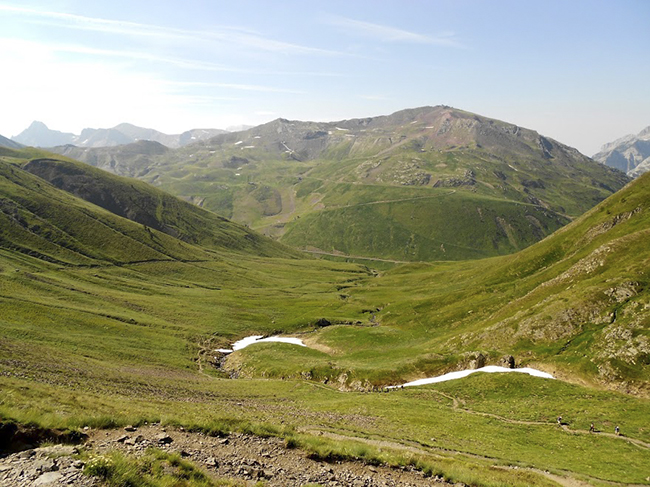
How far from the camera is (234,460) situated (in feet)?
67.4

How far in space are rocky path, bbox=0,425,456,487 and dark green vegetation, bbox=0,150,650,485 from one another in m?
1.17

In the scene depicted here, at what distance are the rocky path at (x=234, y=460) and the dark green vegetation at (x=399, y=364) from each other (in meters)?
1.17

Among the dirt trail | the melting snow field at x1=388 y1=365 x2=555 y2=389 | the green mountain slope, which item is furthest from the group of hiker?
the melting snow field at x1=388 y1=365 x2=555 y2=389

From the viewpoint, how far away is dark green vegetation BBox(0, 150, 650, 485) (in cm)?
3088

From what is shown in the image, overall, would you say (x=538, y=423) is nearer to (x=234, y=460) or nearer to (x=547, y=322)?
(x=547, y=322)

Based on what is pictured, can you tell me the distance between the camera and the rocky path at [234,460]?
15359mm

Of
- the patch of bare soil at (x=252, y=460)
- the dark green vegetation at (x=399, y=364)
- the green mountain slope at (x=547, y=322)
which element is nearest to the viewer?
the patch of bare soil at (x=252, y=460)

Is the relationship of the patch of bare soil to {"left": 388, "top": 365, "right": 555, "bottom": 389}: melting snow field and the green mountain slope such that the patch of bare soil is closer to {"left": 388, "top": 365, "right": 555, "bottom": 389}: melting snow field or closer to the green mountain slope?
{"left": 388, "top": 365, "right": 555, "bottom": 389}: melting snow field

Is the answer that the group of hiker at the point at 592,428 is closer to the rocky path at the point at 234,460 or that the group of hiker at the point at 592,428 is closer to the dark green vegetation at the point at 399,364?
the dark green vegetation at the point at 399,364

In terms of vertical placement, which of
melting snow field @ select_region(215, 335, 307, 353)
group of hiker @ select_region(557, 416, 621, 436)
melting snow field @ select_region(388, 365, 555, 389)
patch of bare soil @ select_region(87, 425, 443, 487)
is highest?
patch of bare soil @ select_region(87, 425, 443, 487)

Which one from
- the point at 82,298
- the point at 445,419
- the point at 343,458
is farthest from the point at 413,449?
the point at 82,298

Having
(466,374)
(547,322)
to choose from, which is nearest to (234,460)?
(466,374)

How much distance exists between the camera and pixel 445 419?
4353cm

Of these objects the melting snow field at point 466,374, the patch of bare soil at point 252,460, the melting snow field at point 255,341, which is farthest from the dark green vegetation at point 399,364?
the melting snow field at point 255,341
